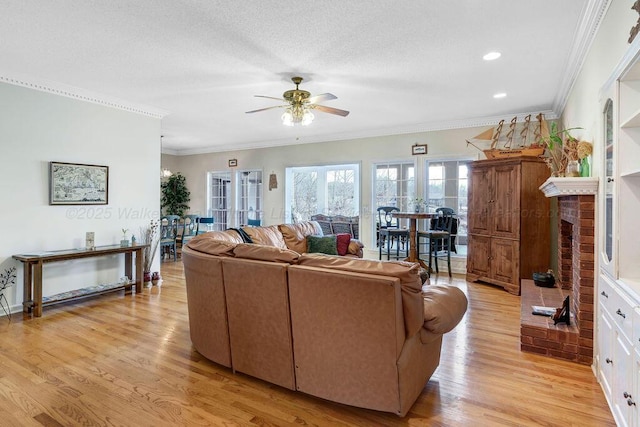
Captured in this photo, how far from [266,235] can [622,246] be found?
387 centimetres

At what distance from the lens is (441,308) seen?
7.25ft

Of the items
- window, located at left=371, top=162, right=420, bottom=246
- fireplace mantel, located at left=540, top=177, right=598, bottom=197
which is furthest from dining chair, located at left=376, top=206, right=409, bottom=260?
fireplace mantel, located at left=540, top=177, right=598, bottom=197

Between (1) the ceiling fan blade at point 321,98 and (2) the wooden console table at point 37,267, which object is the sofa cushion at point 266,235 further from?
(1) the ceiling fan blade at point 321,98

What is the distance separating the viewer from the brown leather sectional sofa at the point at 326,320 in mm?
1931

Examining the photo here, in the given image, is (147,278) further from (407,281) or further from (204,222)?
(407,281)

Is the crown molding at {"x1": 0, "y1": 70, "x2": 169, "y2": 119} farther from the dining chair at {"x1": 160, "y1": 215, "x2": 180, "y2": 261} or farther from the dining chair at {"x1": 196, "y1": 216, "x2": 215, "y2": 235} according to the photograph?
the dining chair at {"x1": 196, "y1": 216, "x2": 215, "y2": 235}

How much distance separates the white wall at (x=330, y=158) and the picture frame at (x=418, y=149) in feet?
0.22

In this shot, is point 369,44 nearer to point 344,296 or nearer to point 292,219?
point 344,296

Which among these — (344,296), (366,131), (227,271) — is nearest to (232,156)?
(366,131)

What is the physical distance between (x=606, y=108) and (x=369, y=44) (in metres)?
1.84

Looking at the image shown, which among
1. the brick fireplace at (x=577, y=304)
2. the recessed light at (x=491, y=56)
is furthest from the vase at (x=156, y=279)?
the recessed light at (x=491, y=56)

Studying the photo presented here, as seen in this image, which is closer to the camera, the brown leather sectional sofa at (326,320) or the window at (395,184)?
the brown leather sectional sofa at (326,320)

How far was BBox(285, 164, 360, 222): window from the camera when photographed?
743cm

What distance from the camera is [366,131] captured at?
686 centimetres
